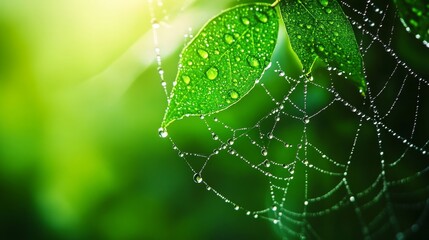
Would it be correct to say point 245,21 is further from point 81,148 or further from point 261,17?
point 81,148

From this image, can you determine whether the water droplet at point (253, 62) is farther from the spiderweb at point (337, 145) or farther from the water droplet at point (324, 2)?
the spiderweb at point (337, 145)

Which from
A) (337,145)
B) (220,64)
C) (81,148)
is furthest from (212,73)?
(81,148)

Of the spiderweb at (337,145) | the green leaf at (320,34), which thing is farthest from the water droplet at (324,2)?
the spiderweb at (337,145)

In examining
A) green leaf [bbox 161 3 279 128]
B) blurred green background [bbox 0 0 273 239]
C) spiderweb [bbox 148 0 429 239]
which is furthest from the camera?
blurred green background [bbox 0 0 273 239]

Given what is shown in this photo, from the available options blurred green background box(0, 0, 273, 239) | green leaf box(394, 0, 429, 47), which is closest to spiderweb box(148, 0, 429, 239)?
blurred green background box(0, 0, 273, 239)

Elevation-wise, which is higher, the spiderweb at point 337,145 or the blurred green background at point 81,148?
the blurred green background at point 81,148

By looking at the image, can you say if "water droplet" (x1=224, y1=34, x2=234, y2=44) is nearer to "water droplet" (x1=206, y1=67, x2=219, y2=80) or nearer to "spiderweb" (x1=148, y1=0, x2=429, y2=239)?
"water droplet" (x1=206, y1=67, x2=219, y2=80)

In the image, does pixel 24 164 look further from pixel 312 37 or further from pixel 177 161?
pixel 312 37
